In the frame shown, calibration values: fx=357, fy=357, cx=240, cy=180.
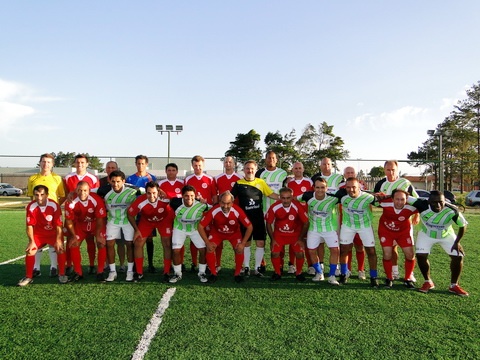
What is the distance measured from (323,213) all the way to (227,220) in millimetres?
1367

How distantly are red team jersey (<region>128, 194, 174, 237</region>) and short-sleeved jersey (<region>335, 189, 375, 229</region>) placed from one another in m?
2.53

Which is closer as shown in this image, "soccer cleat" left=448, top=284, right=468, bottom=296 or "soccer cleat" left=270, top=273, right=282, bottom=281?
"soccer cleat" left=448, top=284, right=468, bottom=296

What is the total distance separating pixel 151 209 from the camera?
5.10 meters

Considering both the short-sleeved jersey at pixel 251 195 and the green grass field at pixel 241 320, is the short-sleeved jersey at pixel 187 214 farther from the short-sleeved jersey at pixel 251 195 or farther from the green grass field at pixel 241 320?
the green grass field at pixel 241 320

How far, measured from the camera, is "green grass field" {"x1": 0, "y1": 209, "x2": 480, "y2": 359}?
2926 millimetres

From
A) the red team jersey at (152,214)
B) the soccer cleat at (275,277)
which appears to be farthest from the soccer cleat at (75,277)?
the soccer cleat at (275,277)

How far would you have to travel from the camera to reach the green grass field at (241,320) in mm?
2926

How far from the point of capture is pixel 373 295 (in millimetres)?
4367

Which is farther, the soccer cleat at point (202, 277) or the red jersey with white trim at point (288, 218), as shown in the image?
the red jersey with white trim at point (288, 218)

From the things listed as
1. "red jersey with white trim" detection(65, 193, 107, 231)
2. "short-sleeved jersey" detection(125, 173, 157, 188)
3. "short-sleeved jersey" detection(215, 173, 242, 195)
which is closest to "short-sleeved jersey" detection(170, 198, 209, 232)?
"short-sleeved jersey" detection(215, 173, 242, 195)

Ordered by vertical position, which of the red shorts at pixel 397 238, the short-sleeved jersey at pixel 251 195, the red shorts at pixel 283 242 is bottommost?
the red shorts at pixel 283 242

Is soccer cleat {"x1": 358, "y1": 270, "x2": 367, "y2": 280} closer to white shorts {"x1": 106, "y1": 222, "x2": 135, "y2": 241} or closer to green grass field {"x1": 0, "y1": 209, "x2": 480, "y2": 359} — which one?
green grass field {"x1": 0, "y1": 209, "x2": 480, "y2": 359}

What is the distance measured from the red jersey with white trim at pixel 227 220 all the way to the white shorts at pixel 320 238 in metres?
0.90

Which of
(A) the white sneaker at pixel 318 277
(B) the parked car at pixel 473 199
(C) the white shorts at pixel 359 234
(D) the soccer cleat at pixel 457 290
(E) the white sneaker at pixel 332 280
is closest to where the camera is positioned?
(D) the soccer cleat at pixel 457 290
